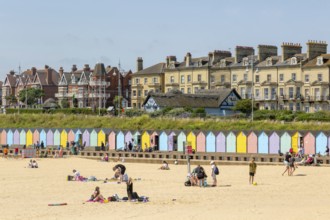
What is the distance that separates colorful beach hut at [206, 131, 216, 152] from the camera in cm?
6116

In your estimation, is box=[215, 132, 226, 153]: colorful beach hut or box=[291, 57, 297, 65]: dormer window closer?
box=[215, 132, 226, 153]: colorful beach hut

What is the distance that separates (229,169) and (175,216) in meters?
23.8

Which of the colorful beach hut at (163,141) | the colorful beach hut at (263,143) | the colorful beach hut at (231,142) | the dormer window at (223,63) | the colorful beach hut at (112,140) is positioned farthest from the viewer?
the dormer window at (223,63)

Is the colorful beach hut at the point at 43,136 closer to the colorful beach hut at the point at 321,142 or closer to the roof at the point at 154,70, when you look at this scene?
the roof at the point at 154,70

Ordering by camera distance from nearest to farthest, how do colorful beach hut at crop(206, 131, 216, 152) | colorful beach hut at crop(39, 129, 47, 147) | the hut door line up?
colorful beach hut at crop(206, 131, 216, 152) → the hut door → colorful beach hut at crop(39, 129, 47, 147)

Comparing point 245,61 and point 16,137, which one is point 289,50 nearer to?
point 245,61

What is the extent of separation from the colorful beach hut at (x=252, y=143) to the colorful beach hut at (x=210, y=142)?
11.4ft

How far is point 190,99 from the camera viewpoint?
82.4 meters

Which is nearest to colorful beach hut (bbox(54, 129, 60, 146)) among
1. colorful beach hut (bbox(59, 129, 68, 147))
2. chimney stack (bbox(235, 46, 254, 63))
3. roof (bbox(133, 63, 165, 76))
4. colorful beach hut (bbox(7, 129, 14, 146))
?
colorful beach hut (bbox(59, 129, 68, 147))

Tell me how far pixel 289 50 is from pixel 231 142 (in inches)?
1087

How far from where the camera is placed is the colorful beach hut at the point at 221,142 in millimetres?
60531

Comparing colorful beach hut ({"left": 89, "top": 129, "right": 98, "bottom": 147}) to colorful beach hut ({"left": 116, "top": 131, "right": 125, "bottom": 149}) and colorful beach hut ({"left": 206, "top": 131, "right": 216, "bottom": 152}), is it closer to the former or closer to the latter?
colorful beach hut ({"left": 116, "top": 131, "right": 125, "bottom": 149})

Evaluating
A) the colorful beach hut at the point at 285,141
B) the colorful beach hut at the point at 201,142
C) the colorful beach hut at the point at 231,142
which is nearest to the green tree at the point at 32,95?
the colorful beach hut at the point at 201,142

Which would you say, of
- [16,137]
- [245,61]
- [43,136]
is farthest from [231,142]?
[245,61]
